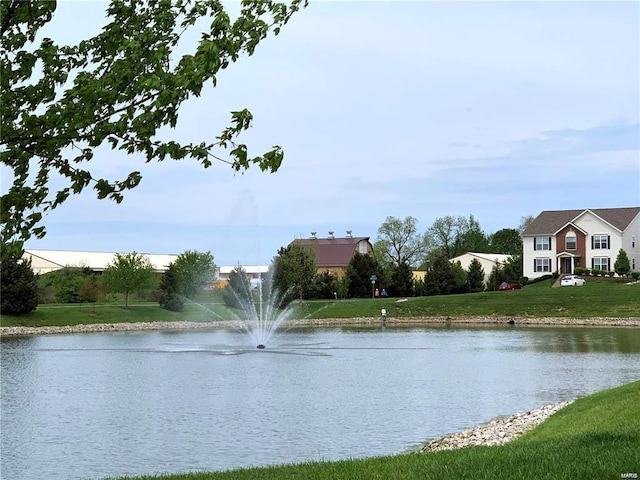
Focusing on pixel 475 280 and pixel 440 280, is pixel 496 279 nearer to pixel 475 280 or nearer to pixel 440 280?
pixel 475 280

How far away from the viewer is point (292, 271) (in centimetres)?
8325

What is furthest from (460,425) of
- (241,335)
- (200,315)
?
(200,315)

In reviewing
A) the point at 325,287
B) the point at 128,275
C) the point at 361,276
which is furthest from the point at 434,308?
the point at 128,275

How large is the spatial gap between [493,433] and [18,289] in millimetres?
50568

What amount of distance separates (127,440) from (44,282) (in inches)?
2589

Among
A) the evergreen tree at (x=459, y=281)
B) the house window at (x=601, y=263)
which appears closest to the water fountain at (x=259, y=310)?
the evergreen tree at (x=459, y=281)

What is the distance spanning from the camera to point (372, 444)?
17.4 m

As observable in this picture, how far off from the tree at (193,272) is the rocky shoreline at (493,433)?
57840 mm

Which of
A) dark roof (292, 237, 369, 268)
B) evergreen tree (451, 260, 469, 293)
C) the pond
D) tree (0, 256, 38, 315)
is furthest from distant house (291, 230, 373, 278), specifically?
the pond

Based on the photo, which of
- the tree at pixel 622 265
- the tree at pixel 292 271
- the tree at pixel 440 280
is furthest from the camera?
the tree at pixel 440 280

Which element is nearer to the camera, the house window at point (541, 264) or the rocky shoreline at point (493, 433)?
the rocky shoreline at point (493, 433)

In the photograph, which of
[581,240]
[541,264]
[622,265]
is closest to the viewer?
[622,265]

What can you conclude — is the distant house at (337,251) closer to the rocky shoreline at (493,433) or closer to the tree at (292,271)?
the tree at (292,271)

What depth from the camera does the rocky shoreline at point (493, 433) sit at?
623 inches
